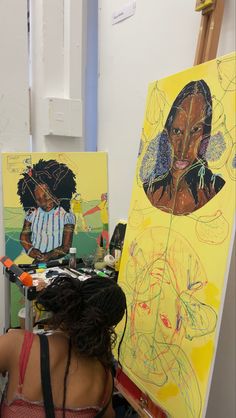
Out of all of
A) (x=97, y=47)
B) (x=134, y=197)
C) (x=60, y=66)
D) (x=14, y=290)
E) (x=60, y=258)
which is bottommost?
(x=14, y=290)

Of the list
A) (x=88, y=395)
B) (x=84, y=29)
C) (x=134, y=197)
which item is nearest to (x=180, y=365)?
(x=88, y=395)

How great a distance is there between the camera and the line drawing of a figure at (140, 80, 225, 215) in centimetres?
124

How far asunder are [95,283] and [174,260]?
0.32 meters

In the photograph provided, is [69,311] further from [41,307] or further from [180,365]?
[180,365]

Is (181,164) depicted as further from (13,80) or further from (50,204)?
(13,80)

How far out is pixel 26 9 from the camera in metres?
2.33

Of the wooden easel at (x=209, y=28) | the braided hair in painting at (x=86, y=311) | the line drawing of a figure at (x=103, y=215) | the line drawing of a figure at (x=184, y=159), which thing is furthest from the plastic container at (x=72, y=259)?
the wooden easel at (x=209, y=28)

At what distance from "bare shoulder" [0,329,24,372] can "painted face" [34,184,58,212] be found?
1.31m

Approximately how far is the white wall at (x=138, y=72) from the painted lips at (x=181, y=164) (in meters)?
0.47

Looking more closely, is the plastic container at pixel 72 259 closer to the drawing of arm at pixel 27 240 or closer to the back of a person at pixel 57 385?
the drawing of arm at pixel 27 240

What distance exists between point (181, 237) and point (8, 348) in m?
0.64

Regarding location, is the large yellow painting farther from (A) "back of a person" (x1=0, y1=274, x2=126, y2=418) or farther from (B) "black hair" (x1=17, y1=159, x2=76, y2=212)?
(B) "black hair" (x1=17, y1=159, x2=76, y2=212)

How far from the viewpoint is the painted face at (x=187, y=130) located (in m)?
1.28

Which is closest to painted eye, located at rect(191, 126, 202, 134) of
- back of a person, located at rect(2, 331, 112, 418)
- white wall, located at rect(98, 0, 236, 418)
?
white wall, located at rect(98, 0, 236, 418)
